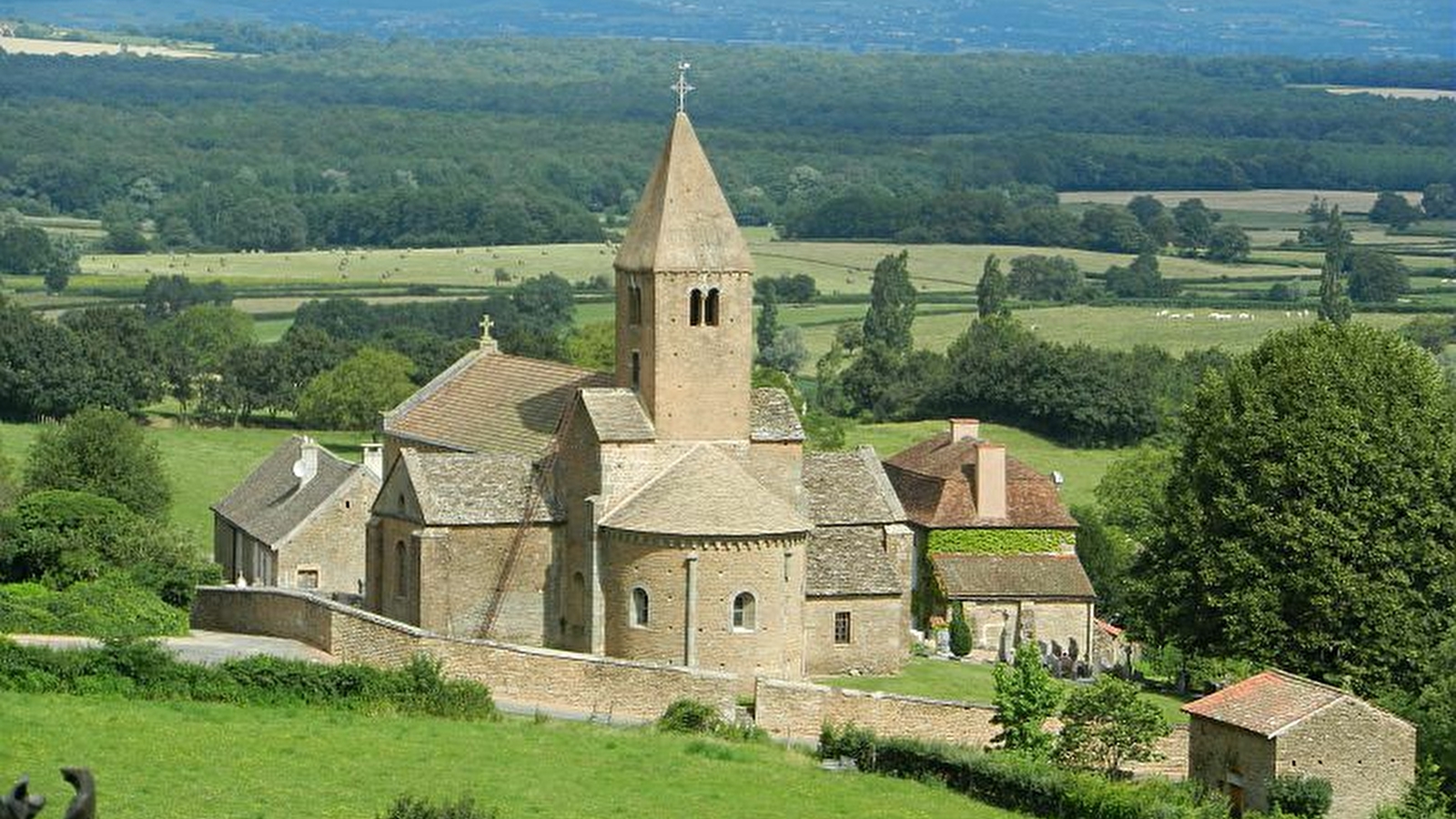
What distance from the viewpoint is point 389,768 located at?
133 feet

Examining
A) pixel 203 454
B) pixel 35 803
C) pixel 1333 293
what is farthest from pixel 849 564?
pixel 1333 293

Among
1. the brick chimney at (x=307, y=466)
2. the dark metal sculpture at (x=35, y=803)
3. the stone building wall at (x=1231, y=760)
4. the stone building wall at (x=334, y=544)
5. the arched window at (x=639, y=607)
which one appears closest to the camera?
the dark metal sculpture at (x=35, y=803)

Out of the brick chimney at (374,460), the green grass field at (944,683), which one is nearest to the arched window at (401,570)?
the green grass field at (944,683)

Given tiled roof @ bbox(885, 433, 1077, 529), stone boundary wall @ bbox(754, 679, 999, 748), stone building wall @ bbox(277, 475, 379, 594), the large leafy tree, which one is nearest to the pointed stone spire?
stone boundary wall @ bbox(754, 679, 999, 748)

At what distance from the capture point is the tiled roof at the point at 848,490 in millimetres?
57125

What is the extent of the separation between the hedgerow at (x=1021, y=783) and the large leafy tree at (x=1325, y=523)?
1104cm

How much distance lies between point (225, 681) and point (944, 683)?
1544cm

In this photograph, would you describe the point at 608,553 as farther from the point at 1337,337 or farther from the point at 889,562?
the point at 1337,337

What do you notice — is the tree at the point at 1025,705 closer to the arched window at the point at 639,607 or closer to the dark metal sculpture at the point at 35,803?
the arched window at the point at 639,607

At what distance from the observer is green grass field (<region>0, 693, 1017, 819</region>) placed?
37500 millimetres

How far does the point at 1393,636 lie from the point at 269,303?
11609 cm

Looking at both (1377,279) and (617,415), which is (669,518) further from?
(1377,279)

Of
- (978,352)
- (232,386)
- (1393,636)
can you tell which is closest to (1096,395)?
(978,352)

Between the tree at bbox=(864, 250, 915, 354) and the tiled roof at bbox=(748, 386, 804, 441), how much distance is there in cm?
7758
